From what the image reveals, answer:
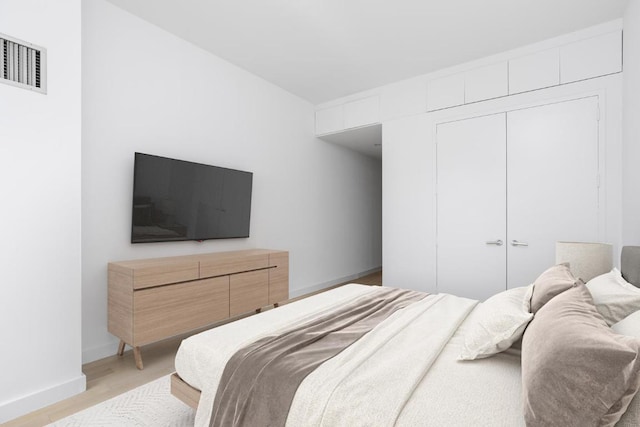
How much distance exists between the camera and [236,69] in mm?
3926

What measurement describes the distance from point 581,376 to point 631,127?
292 cm

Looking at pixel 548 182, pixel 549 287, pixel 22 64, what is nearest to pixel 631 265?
pixel 549 287

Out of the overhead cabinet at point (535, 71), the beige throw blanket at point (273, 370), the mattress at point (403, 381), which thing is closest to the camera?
the mattress at point (403, 381)

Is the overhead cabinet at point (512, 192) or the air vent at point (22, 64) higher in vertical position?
the air vent at point (22, 64)

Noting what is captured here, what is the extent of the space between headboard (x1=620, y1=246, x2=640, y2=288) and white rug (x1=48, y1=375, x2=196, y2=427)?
2562mm

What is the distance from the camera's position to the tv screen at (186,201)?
2940mm

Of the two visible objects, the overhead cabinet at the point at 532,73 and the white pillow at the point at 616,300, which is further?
the overhead cabinet at the point at 532,73

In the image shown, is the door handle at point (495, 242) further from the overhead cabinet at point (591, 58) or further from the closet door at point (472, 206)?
the overhead cabinet at point (591, 58)

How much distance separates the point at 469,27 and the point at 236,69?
258 centimetres

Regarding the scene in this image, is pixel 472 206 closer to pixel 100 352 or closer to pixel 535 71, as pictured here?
pixel 535 71

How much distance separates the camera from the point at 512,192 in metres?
3.50

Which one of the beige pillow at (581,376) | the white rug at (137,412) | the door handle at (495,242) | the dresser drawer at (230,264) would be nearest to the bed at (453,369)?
the beige pillow at (581,376)

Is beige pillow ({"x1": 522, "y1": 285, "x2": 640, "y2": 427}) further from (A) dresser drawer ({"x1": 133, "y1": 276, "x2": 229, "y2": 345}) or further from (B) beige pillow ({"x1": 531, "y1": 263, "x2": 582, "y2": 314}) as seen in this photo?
(A) dresser drawer ({"x1": 133, "y1": 276, "x2": 229, "y2": 345})

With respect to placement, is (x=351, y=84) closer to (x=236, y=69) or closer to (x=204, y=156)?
(x=236, y=69)
